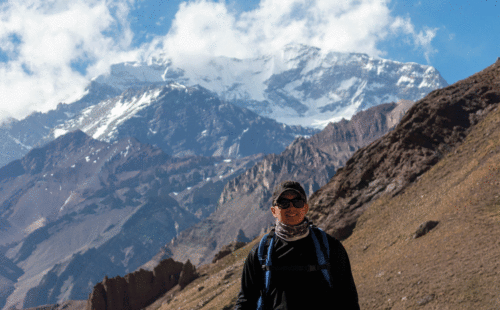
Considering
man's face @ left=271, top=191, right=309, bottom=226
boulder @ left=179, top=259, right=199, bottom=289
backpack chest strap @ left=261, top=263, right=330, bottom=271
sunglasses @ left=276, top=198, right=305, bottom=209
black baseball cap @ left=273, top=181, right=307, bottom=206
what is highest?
boulder @ left=179, top=259, right=199, bottom=289

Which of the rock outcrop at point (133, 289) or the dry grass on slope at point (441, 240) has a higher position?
the rock outcrop at point (133, 289)

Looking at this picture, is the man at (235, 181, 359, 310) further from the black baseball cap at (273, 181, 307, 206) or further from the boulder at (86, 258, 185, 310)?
the boulder at (86, 258, 185, 310)

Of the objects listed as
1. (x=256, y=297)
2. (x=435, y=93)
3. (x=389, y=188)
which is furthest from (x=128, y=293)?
(x=256, y=297)

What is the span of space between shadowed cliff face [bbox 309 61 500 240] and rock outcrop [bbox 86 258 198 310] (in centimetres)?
3477

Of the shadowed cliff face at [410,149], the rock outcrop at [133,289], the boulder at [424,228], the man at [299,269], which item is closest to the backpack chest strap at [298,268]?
the man at [299,269]

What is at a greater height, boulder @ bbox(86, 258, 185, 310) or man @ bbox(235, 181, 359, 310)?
boulder @ bbox(86, 258, 185, 310)

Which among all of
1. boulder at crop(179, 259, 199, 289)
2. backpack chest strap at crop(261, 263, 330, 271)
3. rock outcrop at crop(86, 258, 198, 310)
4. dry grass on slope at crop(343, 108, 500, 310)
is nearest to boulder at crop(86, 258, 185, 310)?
rock outcrop at crop(86, 258, 198, 310)

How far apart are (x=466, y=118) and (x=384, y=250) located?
1846 centimetres

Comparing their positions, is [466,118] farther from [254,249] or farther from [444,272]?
[254,249]

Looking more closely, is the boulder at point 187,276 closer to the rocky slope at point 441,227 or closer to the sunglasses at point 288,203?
the rocky slope at point 441,227

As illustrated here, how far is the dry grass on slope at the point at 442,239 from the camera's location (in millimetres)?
12828

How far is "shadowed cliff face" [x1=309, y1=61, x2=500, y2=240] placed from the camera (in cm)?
3241

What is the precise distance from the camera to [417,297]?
13742 mm

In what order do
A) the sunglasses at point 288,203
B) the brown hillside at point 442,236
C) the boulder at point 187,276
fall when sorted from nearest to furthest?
the sunglasses at point 288,203
the brown hillside at point 442,236
the boulder at point 187,276
